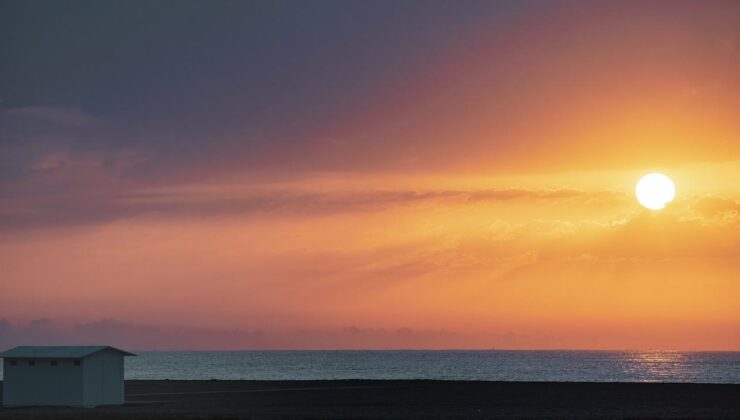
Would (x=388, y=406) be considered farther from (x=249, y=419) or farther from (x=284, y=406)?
(x=249, y=419)

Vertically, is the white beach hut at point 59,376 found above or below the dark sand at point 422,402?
above

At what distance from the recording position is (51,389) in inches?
2557

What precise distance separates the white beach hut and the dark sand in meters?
1.96

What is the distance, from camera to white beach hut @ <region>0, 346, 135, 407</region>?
6462cm

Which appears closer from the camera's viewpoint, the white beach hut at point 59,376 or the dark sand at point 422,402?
the dark sand at point 422,402

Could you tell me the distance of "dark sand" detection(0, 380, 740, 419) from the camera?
2293 inches

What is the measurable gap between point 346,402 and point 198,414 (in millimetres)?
16508

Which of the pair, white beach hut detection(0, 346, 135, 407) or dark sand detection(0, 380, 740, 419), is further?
white beach hut detection(0, 346, 135, 407)

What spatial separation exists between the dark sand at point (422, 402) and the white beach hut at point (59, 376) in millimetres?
1956

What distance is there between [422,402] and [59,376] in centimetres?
2439

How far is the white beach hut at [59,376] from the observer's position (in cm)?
6462

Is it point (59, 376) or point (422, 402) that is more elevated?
point (59, 376)

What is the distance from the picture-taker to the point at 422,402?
234ft

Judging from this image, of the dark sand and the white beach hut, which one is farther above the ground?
the white beach hut
